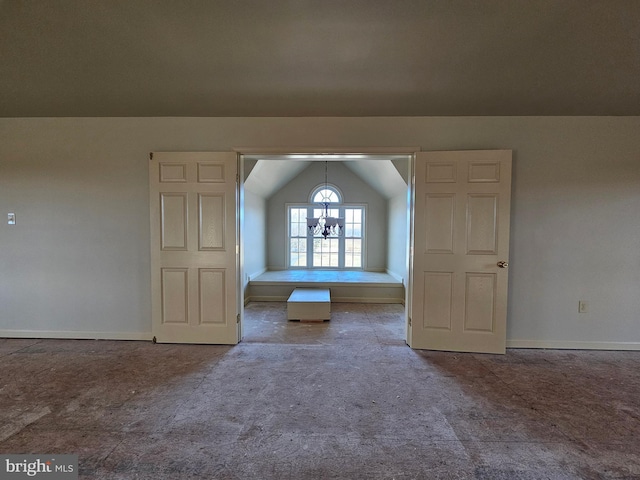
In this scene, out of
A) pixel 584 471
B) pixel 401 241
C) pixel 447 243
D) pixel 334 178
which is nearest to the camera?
pixel 584 471

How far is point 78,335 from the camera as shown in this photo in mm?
3193

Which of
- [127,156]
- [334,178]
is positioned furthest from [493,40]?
[334,178]

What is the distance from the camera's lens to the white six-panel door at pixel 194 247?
300 centimetres

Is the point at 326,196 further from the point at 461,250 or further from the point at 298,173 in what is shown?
the point at 461,250

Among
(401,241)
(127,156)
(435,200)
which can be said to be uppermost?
(127,156)

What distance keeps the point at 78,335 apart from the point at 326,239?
5.07 m

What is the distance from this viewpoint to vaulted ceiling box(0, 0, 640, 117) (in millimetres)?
1933

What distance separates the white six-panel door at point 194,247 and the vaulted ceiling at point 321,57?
0.59m

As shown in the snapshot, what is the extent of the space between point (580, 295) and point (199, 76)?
13.6 ft

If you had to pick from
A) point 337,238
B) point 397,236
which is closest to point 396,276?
point 397,236

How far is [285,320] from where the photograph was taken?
13.4 ft

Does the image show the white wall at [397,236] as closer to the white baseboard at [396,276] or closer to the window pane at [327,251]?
the white baseboard at [396,276]

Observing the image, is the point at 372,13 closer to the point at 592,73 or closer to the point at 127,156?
the point at 592,73

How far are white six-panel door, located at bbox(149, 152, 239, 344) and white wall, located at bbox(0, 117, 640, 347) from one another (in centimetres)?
19
